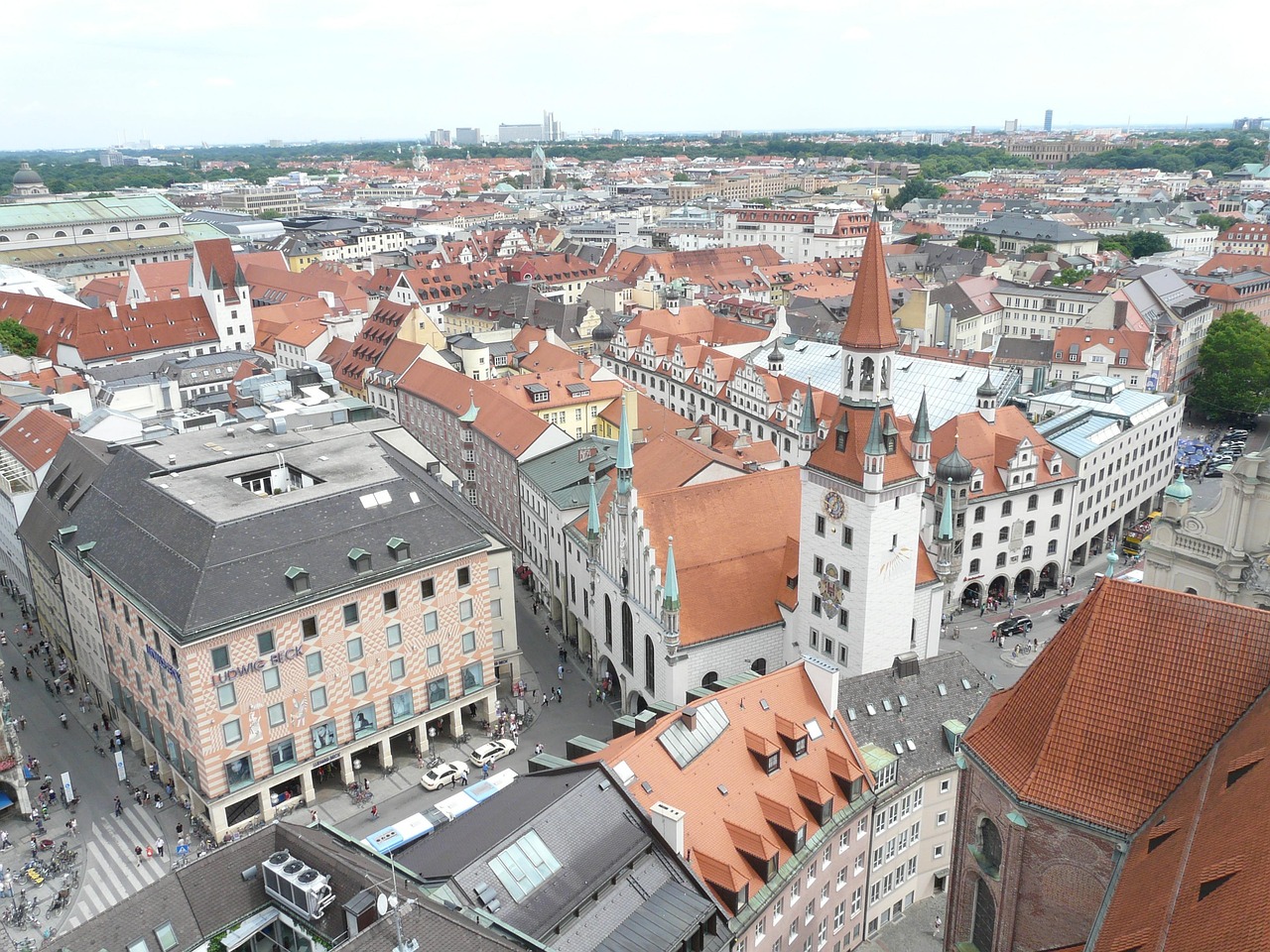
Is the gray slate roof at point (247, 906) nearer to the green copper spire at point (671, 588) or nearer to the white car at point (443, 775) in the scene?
the white car at point (443, 775)

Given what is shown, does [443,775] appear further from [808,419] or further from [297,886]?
[808,419]

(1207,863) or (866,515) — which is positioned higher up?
(866,515)

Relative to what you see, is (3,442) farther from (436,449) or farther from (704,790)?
(704,790)

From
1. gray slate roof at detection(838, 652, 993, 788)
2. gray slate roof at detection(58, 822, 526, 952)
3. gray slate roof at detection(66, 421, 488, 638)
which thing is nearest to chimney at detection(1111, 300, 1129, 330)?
gray slate roof at detection(838, 652, 993, 788)

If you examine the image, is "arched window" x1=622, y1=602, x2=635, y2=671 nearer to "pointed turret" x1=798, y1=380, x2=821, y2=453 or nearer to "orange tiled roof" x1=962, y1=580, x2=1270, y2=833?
"pointed turret" x1=798, y1=380, x2=821, y2=453

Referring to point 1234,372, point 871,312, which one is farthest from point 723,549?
→ point 1234,372

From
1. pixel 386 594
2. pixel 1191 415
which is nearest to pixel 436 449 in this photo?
pixel 386 594

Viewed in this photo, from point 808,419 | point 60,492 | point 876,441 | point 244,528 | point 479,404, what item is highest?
point 876,441
